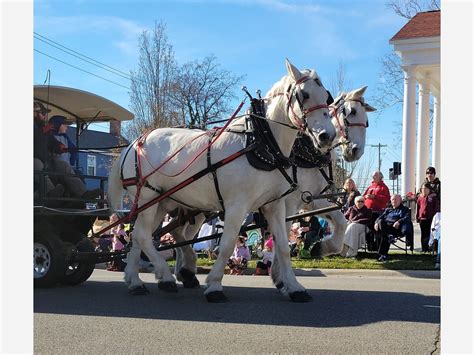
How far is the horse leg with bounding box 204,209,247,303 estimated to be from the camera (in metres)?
6.38

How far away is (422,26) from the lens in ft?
62.8

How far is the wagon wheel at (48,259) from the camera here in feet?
24.6

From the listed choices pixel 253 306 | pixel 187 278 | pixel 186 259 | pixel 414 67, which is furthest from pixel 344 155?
pixel 414 67

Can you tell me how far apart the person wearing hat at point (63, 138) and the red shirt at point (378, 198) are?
6.09 meters

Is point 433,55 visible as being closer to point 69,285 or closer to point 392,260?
point 392,260

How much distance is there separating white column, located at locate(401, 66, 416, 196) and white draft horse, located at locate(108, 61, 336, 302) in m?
13.4

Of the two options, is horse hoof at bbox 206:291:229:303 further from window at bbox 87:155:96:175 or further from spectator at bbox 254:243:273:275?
window at bbox 87:155:96:175

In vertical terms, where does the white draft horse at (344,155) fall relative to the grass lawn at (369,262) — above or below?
above

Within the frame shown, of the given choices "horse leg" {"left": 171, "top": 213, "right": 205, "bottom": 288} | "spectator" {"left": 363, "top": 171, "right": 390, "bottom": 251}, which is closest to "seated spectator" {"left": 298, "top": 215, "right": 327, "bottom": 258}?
"spectator" {"left": 363, "top": 171, "right": 390, "bottom": 251}

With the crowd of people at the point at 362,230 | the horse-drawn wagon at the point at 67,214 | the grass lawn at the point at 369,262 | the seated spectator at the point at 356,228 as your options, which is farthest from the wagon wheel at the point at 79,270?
the seated spectator at the point at 356,228

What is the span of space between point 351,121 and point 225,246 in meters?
2.77

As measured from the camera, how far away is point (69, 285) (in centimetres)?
803

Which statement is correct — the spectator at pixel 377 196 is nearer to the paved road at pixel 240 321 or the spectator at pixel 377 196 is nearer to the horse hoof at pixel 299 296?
the paved road at pixel 240 321
